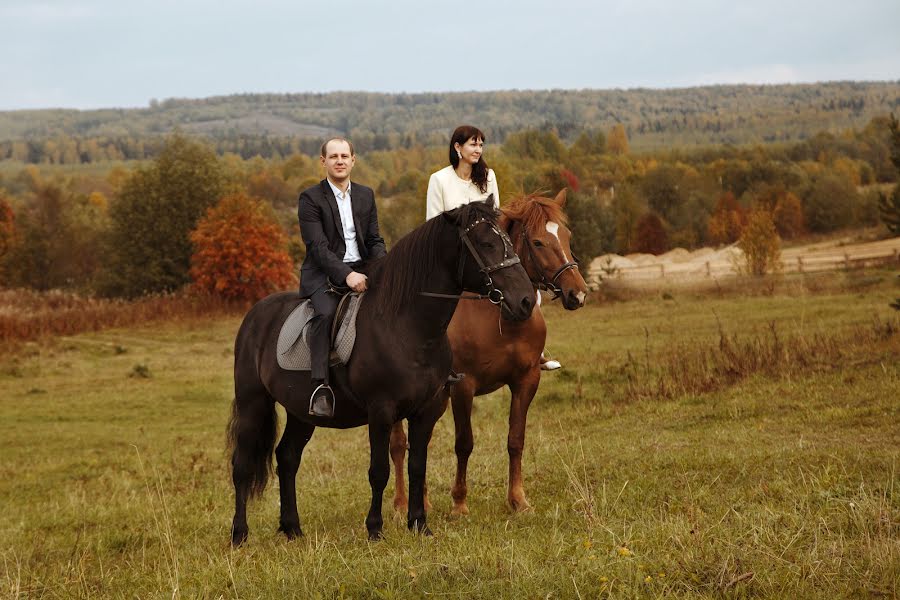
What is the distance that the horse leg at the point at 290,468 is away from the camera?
25.4 feet

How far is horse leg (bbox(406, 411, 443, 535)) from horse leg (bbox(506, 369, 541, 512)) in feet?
4.37

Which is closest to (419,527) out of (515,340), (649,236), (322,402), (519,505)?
(322,402)

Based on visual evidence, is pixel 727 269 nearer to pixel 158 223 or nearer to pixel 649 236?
pixel 649 236

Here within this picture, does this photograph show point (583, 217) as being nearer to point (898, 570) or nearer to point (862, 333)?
point (862, 333)

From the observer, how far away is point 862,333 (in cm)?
1641

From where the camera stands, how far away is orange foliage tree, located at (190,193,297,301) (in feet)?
136

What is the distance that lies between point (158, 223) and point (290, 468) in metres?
43.5

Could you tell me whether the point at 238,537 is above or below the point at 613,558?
below

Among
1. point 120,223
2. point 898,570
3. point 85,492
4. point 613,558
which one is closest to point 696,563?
point 613,558

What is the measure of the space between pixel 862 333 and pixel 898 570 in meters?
12.7

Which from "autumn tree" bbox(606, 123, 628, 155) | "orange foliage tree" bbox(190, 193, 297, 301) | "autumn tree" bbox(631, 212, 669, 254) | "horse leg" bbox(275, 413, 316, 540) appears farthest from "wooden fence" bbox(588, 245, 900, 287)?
"autumn tree" bbox(606, 123, 628, 155)

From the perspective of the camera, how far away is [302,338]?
7125mm

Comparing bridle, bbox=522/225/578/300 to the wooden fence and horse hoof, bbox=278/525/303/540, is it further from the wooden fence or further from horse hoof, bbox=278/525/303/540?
the wooden fence

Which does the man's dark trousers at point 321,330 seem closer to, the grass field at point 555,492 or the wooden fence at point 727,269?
the grass field at point 555,492
